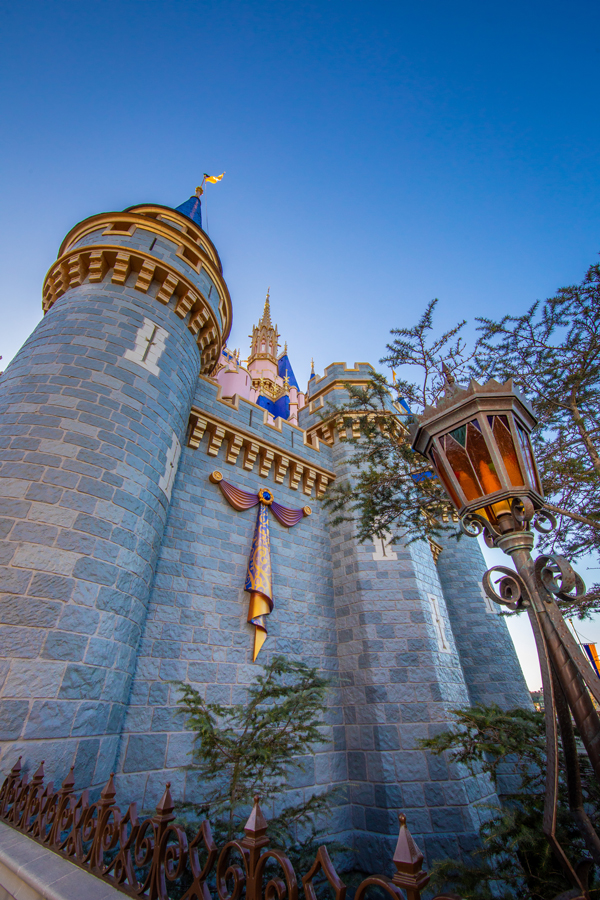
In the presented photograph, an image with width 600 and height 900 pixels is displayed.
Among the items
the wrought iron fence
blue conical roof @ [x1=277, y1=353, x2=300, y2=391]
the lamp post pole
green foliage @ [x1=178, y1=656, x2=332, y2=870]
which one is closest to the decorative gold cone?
green foliage @ [x1=178, y1=656, x2=332, y2=870]

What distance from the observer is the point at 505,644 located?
9922mm

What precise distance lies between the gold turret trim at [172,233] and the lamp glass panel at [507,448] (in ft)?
22.2

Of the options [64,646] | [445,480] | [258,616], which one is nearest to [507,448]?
[445,480]

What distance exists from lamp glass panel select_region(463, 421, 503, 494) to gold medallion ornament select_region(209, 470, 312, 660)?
5330 mm

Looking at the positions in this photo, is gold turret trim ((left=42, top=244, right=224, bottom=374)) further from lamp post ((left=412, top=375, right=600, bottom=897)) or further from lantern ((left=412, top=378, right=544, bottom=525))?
lantern ((left=412, top=378, right=544, bottom=525))

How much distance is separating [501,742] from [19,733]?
13.1ft

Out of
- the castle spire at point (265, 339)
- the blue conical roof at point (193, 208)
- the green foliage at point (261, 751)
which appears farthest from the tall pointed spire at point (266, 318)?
the green foliage at point (261, 751)

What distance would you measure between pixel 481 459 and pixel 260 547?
221 inches

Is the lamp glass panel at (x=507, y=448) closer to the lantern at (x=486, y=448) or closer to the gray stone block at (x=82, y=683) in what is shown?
the lantern at (x=486, y=448)

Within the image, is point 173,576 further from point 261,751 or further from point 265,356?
point 265,356

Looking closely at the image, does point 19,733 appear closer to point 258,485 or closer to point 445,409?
point 445,409

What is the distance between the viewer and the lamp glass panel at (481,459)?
226 cm

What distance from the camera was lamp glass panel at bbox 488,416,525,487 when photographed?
7.35 ft

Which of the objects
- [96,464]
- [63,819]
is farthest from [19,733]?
[96,464]
